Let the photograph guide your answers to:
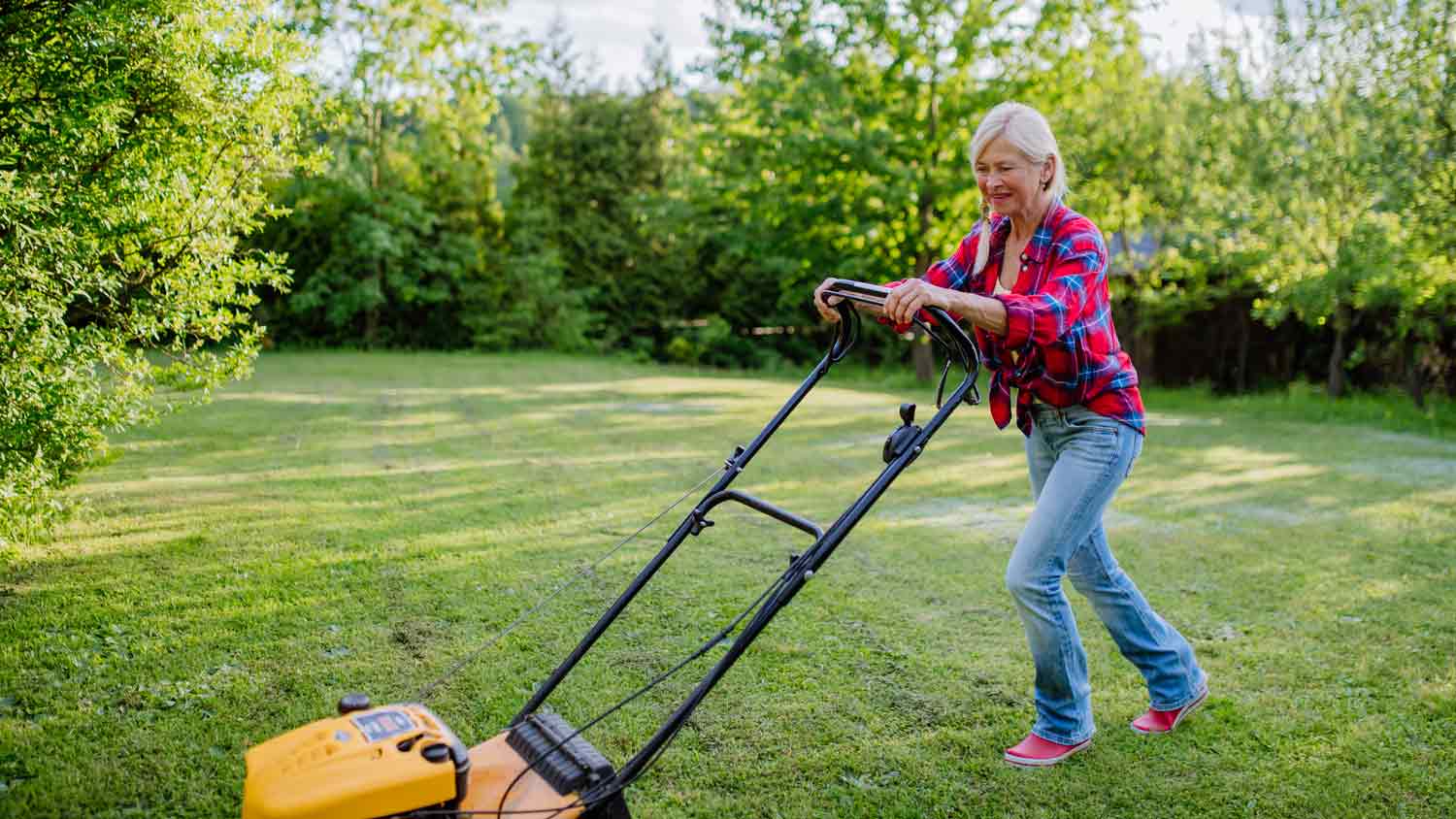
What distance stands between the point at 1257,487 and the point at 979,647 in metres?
4.59

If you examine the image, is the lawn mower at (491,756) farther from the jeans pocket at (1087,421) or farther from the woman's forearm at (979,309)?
the jeans pocket at (1087,421)

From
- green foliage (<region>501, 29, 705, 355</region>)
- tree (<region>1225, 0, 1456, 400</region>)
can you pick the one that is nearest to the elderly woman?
tree (<region>1225, 0, 1456, 400</region>)

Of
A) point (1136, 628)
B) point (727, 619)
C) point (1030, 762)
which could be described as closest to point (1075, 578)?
point (1136, 628)

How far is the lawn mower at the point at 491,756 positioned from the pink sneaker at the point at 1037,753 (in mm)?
1051

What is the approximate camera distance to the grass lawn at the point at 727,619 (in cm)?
322

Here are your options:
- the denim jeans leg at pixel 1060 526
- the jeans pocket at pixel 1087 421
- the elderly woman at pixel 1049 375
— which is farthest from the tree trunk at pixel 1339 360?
the jeans pocket at pixel 1087 421

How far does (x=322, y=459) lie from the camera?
792 cm

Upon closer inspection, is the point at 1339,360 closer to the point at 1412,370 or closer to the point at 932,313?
the point at 1412,370

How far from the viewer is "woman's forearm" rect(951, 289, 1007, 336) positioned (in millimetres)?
2754

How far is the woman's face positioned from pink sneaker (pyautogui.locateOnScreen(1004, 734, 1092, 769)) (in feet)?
4.99

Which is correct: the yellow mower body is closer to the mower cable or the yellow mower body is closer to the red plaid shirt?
the mower cable

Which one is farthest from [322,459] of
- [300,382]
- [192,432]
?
[300,382]

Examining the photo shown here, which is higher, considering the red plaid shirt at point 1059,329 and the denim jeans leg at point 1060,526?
the red plaid shirt at point 1059,329

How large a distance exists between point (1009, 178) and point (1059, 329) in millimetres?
448
